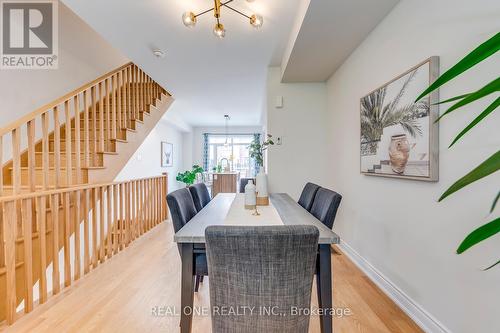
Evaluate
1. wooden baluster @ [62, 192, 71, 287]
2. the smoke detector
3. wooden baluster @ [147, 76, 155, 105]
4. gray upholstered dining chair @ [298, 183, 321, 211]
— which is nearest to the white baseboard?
gray upholstered dining chair @ [298, 183, 321, 211]

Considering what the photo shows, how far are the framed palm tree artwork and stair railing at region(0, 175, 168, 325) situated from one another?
9.23ft

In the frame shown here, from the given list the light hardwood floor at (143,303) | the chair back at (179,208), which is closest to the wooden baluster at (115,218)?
the light hardwood floor at (143,303)

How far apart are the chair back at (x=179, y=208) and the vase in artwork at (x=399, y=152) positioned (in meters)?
1.60

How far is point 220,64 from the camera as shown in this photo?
11.5ft

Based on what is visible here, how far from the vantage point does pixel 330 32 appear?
2.33 meters

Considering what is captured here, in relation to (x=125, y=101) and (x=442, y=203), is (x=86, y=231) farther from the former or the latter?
(x=442, y=203)

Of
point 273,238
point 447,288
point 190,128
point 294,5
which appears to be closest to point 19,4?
point 294,5

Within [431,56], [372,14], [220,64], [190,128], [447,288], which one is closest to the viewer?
[447,288]

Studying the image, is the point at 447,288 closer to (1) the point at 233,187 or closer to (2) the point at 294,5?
(2) the point at 294,5

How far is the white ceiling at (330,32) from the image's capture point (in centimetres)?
195

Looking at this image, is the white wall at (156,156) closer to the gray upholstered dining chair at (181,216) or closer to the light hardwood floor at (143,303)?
the light hardwood floor at (143,303)

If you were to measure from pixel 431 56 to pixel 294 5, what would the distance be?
4.08 ft

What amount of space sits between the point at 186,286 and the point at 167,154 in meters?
6.30

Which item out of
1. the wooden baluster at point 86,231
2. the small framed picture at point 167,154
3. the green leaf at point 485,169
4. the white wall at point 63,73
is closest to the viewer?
the green leaf at point 485,169
